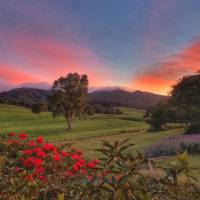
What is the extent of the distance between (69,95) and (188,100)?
3164 centimetres

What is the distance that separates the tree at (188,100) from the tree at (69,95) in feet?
93.6

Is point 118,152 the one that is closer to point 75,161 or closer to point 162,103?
point 75,161

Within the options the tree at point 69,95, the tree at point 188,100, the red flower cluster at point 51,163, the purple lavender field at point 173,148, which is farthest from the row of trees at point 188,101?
the tree at point 69,95

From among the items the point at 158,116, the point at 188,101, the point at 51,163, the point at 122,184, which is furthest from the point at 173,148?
the point at 158,116

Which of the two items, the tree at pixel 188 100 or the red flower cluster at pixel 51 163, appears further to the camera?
the tree at pixel 188 100

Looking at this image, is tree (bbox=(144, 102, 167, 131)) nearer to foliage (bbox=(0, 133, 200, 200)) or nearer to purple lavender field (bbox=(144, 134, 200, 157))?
purple lavender field (bbox=(144, 134, 200, 157))

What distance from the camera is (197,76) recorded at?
97.3ft

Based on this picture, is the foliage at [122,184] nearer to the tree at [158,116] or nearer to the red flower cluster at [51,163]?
the red flower cluster at [51,163]

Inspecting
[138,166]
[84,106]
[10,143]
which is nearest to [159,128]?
[84,106]

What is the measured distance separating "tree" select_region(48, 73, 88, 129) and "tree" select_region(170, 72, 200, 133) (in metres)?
28.5

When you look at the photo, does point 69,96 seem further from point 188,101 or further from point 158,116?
point 188,101

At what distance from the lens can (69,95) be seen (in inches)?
2264

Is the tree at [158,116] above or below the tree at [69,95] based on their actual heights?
below

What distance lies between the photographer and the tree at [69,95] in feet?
186
